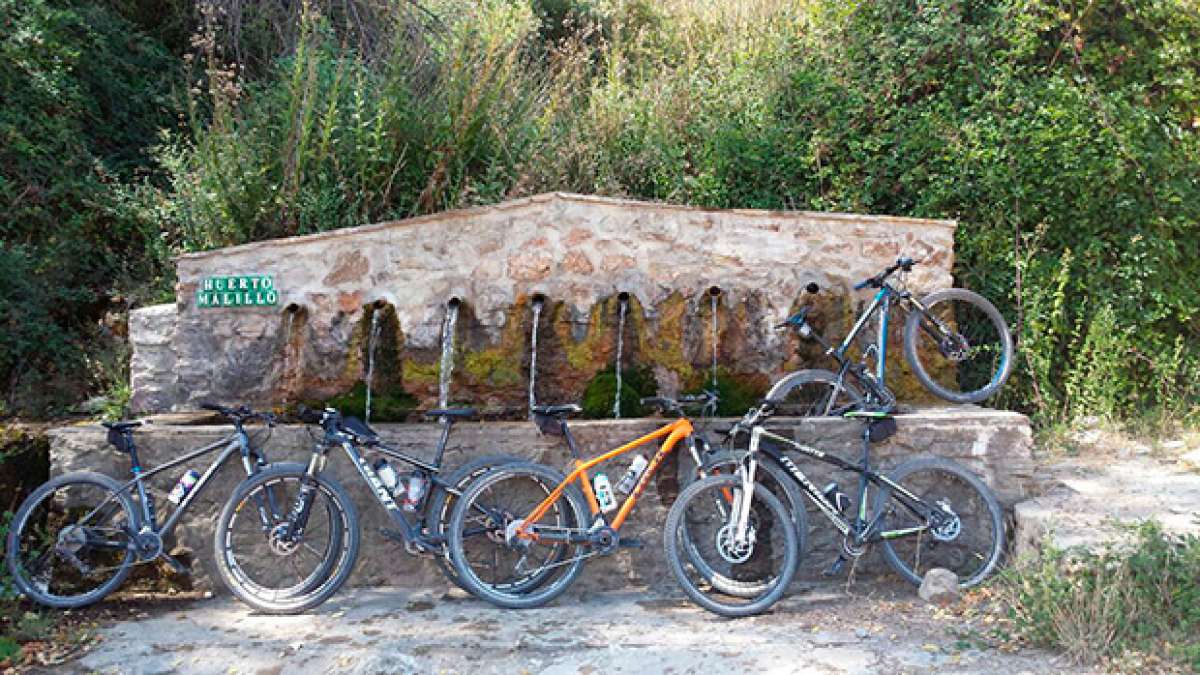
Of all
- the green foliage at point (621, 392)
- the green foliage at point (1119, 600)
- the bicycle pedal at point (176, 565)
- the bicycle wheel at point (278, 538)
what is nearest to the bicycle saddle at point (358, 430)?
the bicycle wheel at point (278, 538)

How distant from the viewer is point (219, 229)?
21.7ft

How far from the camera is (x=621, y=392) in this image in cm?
573

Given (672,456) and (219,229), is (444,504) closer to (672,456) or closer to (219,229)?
(672,456)

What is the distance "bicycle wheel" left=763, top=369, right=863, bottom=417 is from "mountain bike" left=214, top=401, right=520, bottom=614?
1.61 m

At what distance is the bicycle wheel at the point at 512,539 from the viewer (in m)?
4.71

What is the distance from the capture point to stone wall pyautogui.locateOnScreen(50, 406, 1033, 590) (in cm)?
502

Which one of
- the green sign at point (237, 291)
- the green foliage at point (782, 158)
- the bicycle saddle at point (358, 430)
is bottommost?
the bicycle saddle at point (358, 430)

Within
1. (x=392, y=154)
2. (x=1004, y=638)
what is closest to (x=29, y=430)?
(x=392, y=154)

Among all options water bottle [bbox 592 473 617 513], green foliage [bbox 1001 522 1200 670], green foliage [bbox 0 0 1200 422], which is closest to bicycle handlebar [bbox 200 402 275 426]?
water bottle [bbox 592 473 617 513]

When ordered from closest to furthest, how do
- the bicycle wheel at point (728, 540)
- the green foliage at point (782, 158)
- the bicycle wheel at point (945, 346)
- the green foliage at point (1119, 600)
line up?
the green foliage at point (1119, 600), the bicycle wheel at point (728, 540), the bicycle wheel at point (945, 346), the green foliage at point (782, 158)

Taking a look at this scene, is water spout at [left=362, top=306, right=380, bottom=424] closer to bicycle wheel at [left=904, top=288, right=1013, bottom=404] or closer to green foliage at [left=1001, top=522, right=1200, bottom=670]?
bicycle wheel at [left=904, top=288, right=1013, bottom=404]

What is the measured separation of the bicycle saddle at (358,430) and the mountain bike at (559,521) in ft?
1.91

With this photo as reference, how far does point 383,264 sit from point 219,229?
5.22ft

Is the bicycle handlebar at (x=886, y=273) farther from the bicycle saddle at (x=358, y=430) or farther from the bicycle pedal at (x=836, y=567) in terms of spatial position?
the bicycle saddle at (x=358, y=430)
